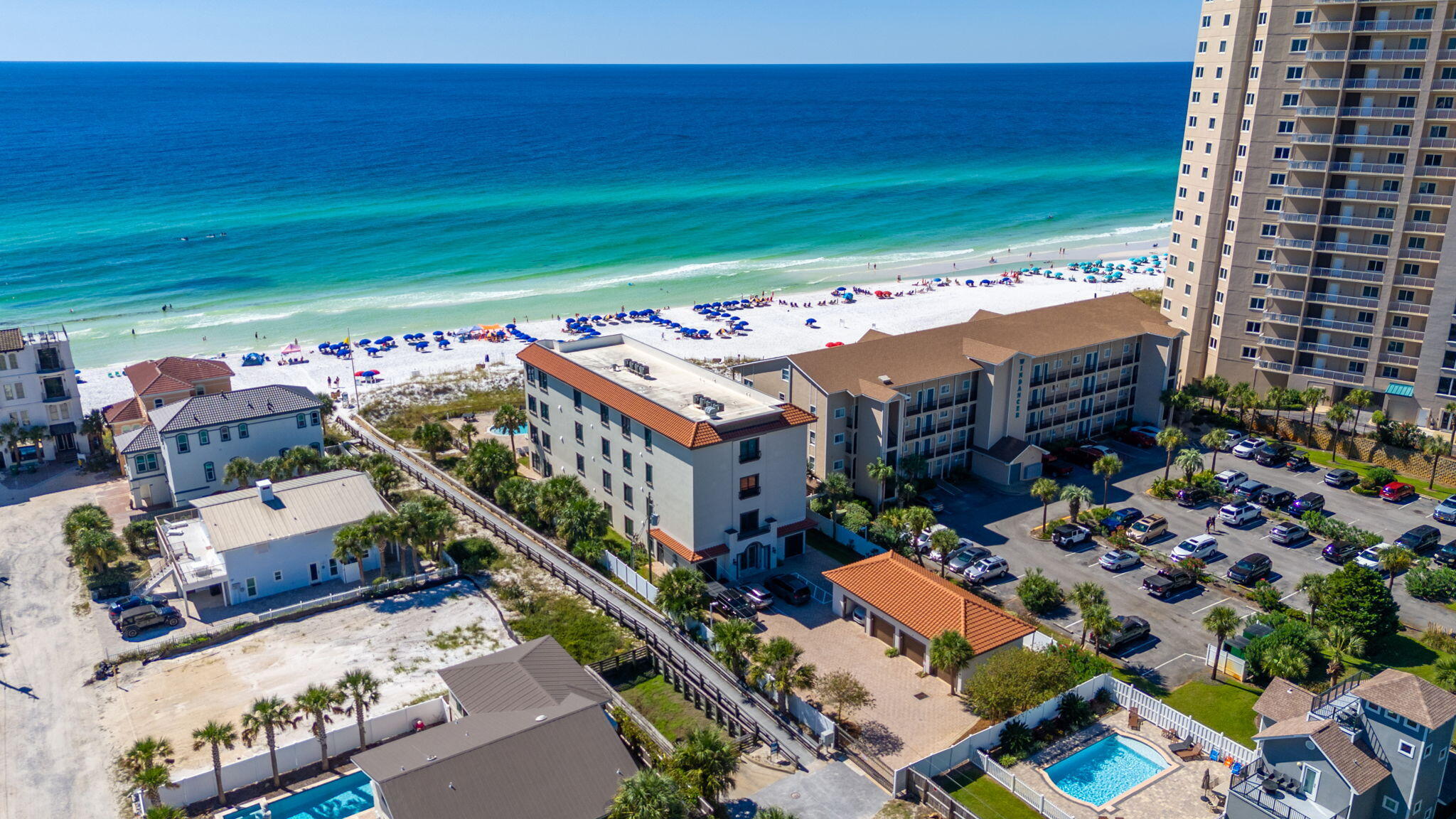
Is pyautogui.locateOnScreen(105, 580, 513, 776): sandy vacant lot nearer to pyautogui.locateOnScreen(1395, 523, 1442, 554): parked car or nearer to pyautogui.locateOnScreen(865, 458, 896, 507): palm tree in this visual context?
pyautogui.locateOnScreen(865, 458, 896, 507): palm tree

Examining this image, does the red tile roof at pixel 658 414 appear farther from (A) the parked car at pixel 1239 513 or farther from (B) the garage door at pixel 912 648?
(A) the parked car at pixel 1239 513

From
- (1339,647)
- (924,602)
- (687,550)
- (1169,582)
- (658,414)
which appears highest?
(658,414)

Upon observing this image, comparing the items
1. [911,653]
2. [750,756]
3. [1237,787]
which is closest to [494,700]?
[750,756]

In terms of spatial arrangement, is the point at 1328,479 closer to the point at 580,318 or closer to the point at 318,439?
the point at 318,439

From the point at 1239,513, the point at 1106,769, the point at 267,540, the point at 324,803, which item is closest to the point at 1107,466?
the point at 1239,513

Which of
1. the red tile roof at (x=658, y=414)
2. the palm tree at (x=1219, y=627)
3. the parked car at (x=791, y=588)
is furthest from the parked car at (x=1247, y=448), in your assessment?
the parked car at (x=791, y=588)

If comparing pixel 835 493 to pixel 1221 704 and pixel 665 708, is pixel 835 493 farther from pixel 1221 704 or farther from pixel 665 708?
pixel 1221 704
